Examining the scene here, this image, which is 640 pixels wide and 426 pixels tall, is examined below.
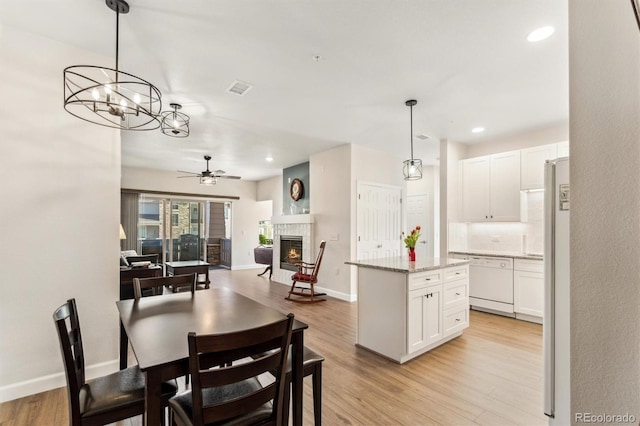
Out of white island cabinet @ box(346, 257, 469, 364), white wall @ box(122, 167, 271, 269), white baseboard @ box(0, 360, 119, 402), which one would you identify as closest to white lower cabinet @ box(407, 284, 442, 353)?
white island cabinet @ box(346, 257, 469, 364)

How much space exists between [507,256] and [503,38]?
3182 mm

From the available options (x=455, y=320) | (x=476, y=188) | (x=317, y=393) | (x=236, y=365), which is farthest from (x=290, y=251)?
(x=236, y=365)

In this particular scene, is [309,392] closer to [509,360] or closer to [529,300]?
[509,360]

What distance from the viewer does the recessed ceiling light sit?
2254 millimetres

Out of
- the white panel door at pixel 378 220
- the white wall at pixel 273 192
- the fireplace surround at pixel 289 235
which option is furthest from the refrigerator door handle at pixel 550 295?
the white wall at pixel 273 192

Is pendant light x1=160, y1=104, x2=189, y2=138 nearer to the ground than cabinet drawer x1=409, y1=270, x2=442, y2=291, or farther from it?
farther from it

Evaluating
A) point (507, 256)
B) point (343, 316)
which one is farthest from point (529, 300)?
point (343, 316)

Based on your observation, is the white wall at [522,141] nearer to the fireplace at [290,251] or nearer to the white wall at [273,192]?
the fireplace at [290,251]

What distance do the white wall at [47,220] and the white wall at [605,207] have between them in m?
3.29

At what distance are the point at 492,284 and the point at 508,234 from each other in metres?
0.99

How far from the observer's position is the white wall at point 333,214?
5594 mm

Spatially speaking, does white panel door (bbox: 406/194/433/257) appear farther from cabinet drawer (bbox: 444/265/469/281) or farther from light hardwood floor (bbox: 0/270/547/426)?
cabinet drawer (bbox: 444/265/469/281)

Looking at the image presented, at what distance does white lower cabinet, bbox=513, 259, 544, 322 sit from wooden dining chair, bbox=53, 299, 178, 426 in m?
4.56

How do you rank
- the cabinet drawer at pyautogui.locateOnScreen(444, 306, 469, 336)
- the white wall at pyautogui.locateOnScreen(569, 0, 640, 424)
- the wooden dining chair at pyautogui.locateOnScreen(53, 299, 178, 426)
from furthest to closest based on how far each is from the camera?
the cabinet drawer at pyautogui.locateOnScreen(444, 306, 469, 336) < the wooden dining chair at pyautogui.locateOnScreen(53, 299, 178, 426) < the white wall at pyautogui.locateOnScreen(569, 0, 640, 424)
